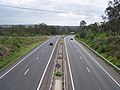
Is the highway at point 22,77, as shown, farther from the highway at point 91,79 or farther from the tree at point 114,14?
the tree at point 114,14

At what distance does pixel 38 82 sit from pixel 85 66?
434 inches

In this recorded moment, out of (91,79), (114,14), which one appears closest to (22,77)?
(91,79)

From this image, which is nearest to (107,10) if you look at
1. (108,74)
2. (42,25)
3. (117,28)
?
(117,28)

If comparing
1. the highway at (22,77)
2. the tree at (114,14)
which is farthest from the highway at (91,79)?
the tree at (114,14)

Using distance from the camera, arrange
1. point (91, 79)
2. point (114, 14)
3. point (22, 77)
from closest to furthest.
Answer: point (91, 79) < point (22, 77) < point (114, 14)

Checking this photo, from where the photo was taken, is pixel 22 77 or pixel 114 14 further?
pixel 114 14

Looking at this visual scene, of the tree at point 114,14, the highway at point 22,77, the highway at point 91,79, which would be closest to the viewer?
the highway at point 22,77

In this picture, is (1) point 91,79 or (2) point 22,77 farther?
(2) point 22,77

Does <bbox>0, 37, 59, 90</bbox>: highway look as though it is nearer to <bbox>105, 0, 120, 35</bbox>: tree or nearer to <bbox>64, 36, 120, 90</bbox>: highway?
<bbox>64, 36, 120, 90</bbox>: highway

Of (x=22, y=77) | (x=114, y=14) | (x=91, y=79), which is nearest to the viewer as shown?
(x=91, y=79)

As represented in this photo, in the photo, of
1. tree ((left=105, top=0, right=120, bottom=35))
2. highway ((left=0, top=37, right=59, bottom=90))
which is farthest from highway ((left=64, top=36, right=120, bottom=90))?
tree ((left=105, top=0, right=120, bottom=35))

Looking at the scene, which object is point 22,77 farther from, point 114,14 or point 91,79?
point 114,14

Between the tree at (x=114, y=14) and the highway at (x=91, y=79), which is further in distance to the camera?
the tree at (x=114, y=14)

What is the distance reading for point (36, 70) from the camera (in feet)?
94.5
